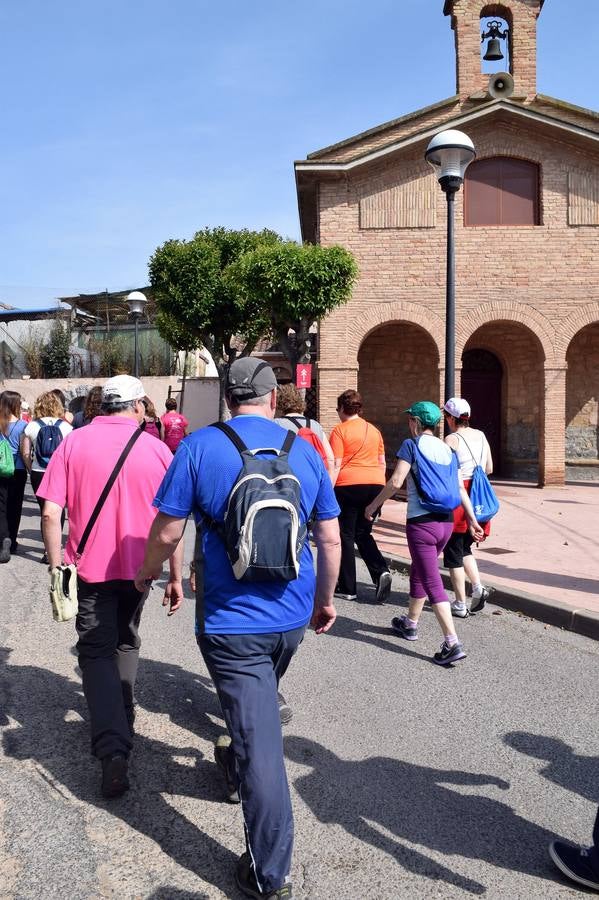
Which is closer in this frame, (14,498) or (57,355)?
(14,498)

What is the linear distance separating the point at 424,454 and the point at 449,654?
1.36m

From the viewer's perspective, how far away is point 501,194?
17688 millimetres

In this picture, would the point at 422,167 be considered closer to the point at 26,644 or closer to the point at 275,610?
the point at 26,644

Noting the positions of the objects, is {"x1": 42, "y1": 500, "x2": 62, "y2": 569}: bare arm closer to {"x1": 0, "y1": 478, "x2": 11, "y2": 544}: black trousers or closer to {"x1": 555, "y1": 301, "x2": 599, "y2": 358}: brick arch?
{"x1": 0, "y1": 478, "x2": 11, "y2": 544}: black trousers

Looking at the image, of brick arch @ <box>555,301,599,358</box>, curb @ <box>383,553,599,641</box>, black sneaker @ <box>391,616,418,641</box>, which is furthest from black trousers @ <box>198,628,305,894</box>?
brick arch @ <box>555,301,599,358</box>

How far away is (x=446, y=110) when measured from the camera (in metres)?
18.3

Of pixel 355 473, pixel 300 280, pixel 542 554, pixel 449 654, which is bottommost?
pixel 542 554

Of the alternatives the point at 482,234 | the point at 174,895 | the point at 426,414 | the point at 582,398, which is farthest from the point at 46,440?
the point at 582,398

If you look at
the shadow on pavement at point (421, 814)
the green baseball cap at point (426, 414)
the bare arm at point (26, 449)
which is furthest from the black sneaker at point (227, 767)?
the bare arm at point (26, 449)

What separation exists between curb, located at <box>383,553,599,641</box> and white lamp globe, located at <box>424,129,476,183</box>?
4741 millimetres

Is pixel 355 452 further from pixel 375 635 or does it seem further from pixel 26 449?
Result: pixel 26 449

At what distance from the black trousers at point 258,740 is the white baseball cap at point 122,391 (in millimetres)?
1479

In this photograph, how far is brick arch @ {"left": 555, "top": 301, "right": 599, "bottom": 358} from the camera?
1741cm

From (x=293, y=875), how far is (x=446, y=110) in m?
18.9
